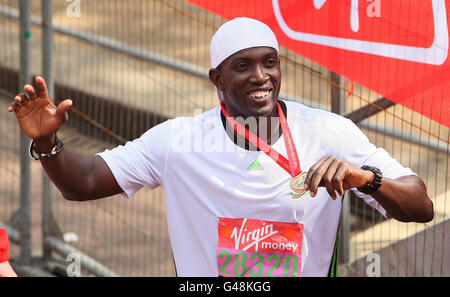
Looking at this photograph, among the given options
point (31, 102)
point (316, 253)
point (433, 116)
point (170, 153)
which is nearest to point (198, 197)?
point (170, 153)

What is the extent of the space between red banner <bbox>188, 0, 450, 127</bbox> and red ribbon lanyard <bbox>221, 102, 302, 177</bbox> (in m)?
0.79

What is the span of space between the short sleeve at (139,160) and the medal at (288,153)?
349mm

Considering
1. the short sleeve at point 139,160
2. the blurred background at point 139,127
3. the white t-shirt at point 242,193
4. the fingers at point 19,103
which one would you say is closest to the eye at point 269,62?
the white t-shirt at point 242,193

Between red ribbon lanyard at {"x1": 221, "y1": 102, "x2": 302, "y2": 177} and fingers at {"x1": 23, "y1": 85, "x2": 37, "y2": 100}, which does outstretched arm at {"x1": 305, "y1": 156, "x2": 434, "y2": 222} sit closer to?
red ribbon lanyard at {"x1": 221, "y1": 102, "x2": 302, "y2": 177}

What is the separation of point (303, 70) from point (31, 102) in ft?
6.11

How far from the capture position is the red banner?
166 inches

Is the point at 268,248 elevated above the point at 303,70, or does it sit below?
below

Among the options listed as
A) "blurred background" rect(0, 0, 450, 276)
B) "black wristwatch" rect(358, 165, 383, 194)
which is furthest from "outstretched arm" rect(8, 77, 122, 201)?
"blurred background" rect(0, 0, 450, 276)

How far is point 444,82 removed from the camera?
4.22 metres

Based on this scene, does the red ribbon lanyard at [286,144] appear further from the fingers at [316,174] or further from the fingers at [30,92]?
the fingers at [30,92]

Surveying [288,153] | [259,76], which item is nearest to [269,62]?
[259,76]

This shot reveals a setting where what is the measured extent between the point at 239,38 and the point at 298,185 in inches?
26.4
